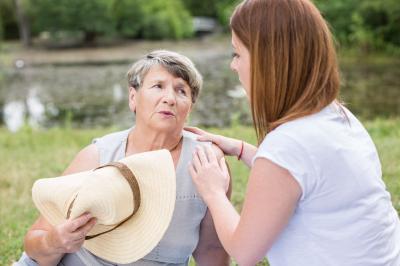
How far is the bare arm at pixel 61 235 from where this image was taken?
2.06 meters

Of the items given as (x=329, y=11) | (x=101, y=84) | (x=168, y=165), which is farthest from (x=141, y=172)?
(x=329, y=11)

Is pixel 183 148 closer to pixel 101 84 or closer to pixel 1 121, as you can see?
pixel 1 121

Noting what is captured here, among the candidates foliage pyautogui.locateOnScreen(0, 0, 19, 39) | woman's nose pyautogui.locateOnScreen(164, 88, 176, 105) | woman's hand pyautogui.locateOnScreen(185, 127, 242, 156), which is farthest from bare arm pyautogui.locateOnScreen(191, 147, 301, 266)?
foliage pyautogui.locateOnScreen(0, 0, 19, 39)

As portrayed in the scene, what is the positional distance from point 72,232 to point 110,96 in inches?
577

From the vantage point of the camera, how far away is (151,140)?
251cm

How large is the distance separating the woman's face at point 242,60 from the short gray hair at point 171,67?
0.60 meters

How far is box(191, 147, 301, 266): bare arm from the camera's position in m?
1.66

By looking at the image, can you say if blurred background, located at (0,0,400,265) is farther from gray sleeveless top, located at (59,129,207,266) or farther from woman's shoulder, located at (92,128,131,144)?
woman's shoulder, located at (92,128,131,144)

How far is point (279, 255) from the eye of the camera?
72.1 inches

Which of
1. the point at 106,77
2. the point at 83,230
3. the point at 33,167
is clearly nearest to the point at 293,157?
the point at 83,230

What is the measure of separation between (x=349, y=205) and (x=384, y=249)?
0.65ft

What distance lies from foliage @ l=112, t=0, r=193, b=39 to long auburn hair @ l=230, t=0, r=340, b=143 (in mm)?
34243

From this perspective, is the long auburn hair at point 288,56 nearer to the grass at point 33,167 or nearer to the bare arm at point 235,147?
the bare arm at point 235,147

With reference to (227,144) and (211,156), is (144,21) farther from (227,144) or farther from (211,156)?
(211,156)
